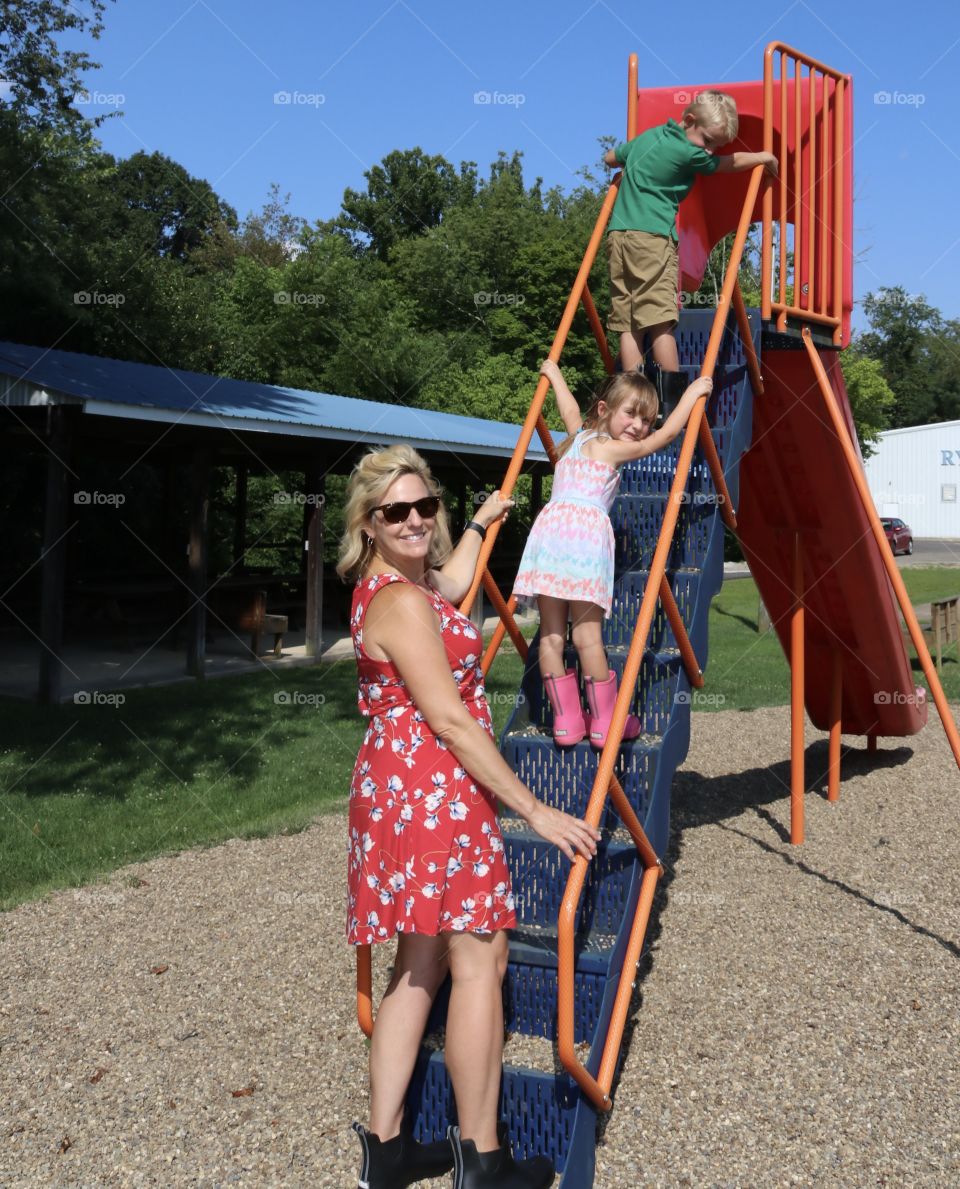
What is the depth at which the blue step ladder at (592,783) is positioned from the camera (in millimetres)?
3188

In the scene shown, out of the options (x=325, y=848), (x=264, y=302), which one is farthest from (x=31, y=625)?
(x=264, y=302)

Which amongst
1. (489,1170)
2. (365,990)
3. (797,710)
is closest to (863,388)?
(797,710)

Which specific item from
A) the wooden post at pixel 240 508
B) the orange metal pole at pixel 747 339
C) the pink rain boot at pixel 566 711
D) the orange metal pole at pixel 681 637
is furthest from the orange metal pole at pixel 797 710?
the wooden post at pixel 240 508

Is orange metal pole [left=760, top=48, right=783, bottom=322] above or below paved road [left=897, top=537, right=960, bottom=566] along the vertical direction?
above

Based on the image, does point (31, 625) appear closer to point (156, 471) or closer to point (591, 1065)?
point (156, 471)

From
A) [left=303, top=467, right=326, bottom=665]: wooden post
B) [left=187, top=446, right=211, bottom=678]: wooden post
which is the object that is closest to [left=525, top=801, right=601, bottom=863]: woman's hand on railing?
[left=187, top=446, right=211, bottom=678]: wooden post

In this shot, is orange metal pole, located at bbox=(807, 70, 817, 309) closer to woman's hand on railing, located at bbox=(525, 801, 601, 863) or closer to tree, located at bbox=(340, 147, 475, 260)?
woman's hand on railing, located at bbox=(525, 801, 601, 863)

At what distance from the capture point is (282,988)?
450cm

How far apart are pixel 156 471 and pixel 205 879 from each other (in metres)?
15.9

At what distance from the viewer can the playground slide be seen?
18.5 ft

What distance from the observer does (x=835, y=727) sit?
762 centimetres

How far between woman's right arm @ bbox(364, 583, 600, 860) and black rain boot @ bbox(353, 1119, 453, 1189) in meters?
0.95

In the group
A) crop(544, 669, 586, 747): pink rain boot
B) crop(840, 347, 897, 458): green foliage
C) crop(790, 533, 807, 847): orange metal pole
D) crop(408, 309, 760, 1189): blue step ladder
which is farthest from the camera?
crop(840, 347, 897, 458): green foliage
